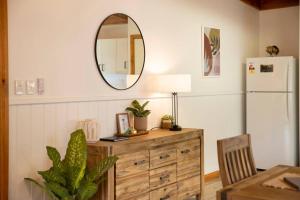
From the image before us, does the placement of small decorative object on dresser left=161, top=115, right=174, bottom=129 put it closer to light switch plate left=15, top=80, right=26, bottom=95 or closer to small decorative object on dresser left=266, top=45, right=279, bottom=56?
light switch plate left=15, top=80, right=26, bottom=95

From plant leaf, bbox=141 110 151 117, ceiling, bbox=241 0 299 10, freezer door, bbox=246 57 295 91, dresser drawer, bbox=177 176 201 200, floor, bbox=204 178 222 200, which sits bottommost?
floor, bbox=204 178 222 200

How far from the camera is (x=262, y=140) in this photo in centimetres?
594

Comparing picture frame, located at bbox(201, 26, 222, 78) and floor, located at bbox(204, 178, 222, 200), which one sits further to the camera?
picture frame, located at bbox(201, 26, 222, 78)

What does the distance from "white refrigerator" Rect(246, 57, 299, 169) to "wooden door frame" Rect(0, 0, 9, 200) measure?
13.7ft

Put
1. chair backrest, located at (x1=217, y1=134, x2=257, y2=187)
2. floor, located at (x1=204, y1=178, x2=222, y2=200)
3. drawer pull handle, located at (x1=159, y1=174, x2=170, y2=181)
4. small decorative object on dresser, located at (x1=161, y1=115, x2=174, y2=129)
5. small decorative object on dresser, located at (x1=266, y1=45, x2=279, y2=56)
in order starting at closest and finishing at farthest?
1. chair backrest, located at (x1=217, y1=134, x2=257, y2=187)
2. drawer pull handle, located at (x1=159, y1=174, x2=170, y2=181)
3. small decorative object on dresser, located at (x1=161, y1=115, x2=174, y2=129)
4. floor, located at (x1=204, y1=178, x2=222, y2=200)
5. small decorative object on dresser, located at (x1=266, y1=45, x2=279, y2=56)

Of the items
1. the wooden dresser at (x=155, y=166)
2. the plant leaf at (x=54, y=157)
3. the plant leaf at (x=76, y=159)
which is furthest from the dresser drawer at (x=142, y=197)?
the plant leaf at (x=54, y=157)

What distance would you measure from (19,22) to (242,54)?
13.7 feet

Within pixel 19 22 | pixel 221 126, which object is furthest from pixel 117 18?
pixel 221 126

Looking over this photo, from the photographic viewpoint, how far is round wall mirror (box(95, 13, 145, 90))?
11.9 feet

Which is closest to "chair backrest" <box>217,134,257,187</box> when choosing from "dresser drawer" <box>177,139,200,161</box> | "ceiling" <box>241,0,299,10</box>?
"dresser drawer" <box>177,139,200,161</box>

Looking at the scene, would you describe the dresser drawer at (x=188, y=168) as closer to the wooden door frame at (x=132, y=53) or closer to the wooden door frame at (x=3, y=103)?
the wooden door frame at (x=132, y=53)

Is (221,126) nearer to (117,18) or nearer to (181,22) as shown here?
(181,22)

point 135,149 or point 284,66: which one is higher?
point 284,66

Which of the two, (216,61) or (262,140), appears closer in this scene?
(216,61)
